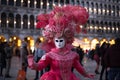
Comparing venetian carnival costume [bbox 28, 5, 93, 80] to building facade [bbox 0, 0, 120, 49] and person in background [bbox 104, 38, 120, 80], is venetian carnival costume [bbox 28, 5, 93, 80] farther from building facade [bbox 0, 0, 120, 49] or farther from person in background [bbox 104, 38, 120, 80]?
building facade [bbox 0, 0, 120, 49]

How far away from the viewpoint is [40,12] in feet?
197

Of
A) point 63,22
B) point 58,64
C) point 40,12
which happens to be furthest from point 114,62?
point 40,12

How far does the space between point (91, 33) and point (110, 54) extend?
186ft

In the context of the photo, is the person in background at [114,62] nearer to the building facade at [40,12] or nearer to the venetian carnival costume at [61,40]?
the venetian carnival costume at [61,40]

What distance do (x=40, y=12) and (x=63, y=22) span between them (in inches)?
2110

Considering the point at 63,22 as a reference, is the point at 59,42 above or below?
below

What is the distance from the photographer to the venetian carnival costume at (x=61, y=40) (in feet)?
21.0

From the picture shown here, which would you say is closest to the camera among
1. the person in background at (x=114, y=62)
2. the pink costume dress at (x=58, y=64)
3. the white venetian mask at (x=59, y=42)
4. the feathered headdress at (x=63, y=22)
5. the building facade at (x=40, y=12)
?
the pink costume dress at (x=58, y=64)

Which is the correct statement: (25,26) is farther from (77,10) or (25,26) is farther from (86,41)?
(77,10)

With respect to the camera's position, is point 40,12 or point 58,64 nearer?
point 58,64

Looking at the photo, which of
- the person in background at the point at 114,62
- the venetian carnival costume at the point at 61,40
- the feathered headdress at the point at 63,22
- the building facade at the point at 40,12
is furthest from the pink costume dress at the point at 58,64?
the building facade at the point at 40,12

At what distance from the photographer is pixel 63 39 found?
6543mm

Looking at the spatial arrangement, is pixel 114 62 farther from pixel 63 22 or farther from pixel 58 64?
pixel 58 64

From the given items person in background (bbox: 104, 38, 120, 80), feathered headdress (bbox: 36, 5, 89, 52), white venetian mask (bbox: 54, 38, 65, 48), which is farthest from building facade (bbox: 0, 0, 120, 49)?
white venetian mask (bbox: 54, 38, 65, 48)
